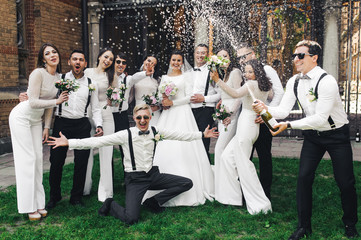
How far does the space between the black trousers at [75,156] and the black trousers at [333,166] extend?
2.88m

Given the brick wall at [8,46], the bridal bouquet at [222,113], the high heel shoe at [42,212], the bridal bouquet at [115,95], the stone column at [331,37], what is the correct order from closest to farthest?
the high heel shoe at [42,212] < the bridal bouquet at [222,113] < the bridal bouquet at [115,95] < the brick wall at [8,46] < the stone column at [331,37]

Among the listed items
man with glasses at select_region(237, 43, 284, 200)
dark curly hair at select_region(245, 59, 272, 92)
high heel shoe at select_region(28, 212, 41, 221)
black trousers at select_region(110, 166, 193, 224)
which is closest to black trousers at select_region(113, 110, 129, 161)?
black trousers at select_region(110, 166, 193, 224)

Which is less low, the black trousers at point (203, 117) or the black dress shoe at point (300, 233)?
the black trousers at point (203, 117)

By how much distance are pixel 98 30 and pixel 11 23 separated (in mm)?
3391

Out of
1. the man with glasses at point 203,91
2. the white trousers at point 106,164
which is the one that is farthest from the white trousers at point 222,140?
the white trousers at point 106,164

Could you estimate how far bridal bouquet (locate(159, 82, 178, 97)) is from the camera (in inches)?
218

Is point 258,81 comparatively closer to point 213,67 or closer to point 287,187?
point 213,67

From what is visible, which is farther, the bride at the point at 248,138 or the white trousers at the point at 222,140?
the white trousers at the point at 222,140

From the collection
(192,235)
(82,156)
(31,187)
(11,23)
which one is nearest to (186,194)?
(192,235)

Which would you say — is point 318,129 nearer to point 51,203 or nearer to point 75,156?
point 75,156

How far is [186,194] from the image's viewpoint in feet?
17.2

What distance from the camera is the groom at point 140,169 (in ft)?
15.2

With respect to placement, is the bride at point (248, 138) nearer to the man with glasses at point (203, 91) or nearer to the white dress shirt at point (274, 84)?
the white dress shirt at point (274, 84)

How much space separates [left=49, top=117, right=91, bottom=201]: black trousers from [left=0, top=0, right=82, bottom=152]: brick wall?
15.3 ft
